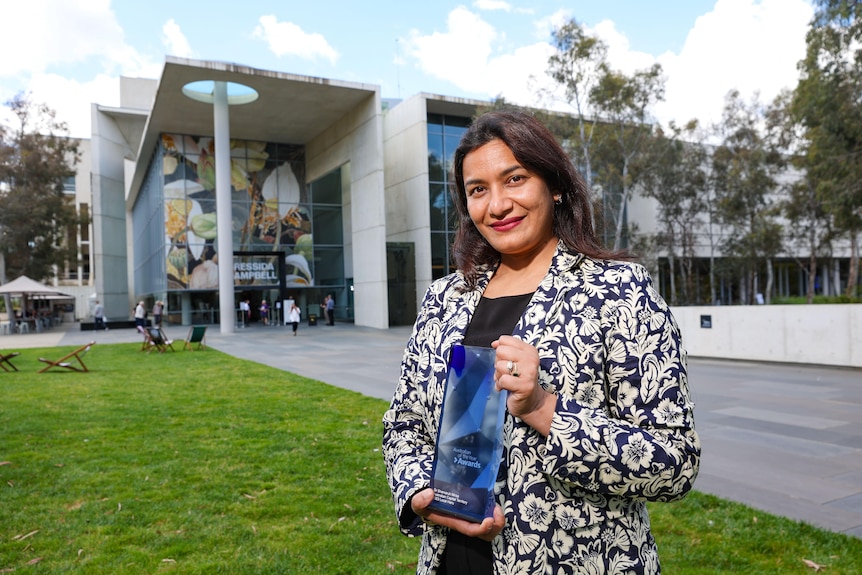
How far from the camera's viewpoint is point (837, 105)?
66.8ft

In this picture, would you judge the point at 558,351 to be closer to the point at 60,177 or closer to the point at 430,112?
the point at 430,112

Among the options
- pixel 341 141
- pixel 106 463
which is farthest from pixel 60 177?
pixel 106 463

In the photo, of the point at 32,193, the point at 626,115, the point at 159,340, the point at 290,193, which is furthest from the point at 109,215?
the point at 626,115

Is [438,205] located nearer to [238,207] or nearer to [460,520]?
[238,207]

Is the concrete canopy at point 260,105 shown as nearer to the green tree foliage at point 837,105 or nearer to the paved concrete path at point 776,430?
the paved concrete path at point 776,430

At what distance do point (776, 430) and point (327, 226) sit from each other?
33494mm

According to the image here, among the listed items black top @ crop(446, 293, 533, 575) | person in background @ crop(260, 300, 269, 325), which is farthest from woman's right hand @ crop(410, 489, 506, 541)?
person in background @ crop(260, 300, 269, 325)

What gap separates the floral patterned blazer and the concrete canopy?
27956mm

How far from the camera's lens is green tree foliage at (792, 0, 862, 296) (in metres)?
19.5

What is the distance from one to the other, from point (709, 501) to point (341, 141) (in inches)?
1231

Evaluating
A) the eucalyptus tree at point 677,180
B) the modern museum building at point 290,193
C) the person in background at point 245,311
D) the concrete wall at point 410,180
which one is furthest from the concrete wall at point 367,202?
the eucalyptus tree at point 677,180

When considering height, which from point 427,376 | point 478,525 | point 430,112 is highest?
point 430,112

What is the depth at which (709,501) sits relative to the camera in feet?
15.3

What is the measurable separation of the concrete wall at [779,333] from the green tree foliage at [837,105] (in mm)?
9897
